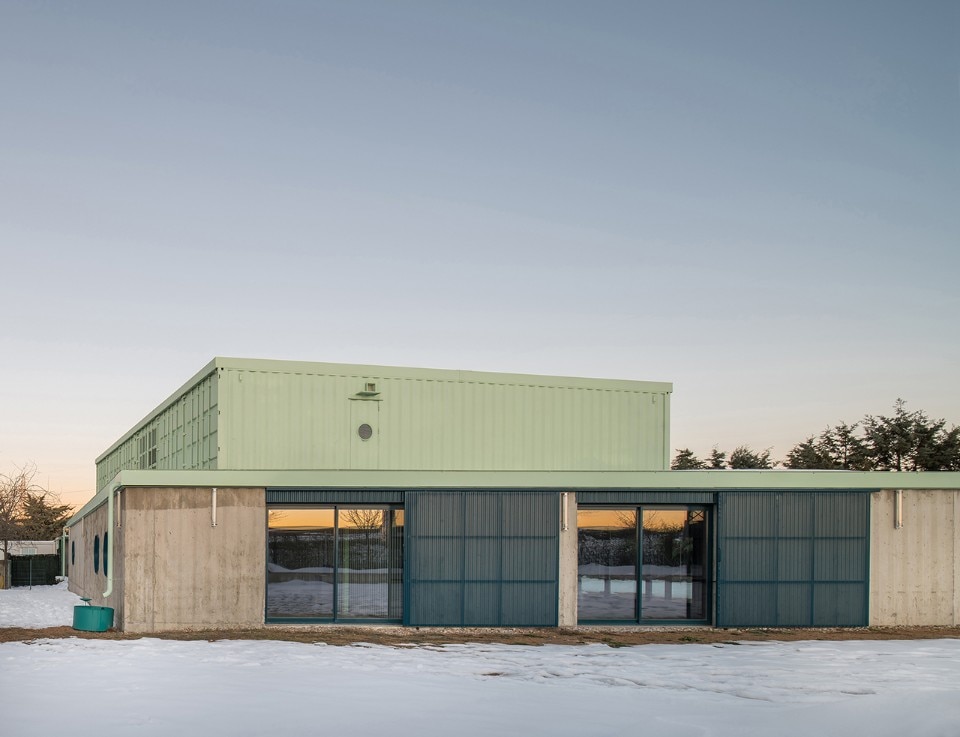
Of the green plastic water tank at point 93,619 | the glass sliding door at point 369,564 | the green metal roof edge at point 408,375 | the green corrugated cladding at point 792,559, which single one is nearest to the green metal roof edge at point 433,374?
the green metal roof edge at point 408,375

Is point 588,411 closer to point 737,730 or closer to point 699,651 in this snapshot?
point 699,651

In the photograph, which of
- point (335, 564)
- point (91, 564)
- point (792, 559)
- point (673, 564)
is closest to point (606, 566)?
point (673, 564)

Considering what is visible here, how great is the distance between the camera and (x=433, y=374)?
2716 cm

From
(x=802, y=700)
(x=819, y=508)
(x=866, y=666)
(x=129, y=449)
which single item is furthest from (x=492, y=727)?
(x=129, y=449)

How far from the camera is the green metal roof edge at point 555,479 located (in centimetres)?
2048

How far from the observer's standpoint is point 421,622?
2116 cm

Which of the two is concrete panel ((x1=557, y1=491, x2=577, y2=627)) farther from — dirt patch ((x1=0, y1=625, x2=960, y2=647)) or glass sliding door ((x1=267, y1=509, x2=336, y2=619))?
glass sliding door ((x1=267, y1=509, x2=336, y2=619))

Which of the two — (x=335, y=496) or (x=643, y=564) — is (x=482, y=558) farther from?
(x=643, y=564)

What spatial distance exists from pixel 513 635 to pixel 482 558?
1.52 metres

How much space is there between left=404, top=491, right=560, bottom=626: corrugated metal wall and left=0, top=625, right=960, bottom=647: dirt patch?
312 mm

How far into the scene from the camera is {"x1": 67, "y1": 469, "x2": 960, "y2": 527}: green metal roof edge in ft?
67.2

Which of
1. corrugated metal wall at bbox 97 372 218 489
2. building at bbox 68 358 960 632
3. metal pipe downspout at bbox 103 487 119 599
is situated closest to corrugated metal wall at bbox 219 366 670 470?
building at bbox 68 358 960 632

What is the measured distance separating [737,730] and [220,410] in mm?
15300

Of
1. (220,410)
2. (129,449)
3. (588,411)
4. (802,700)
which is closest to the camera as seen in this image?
(802,700)
